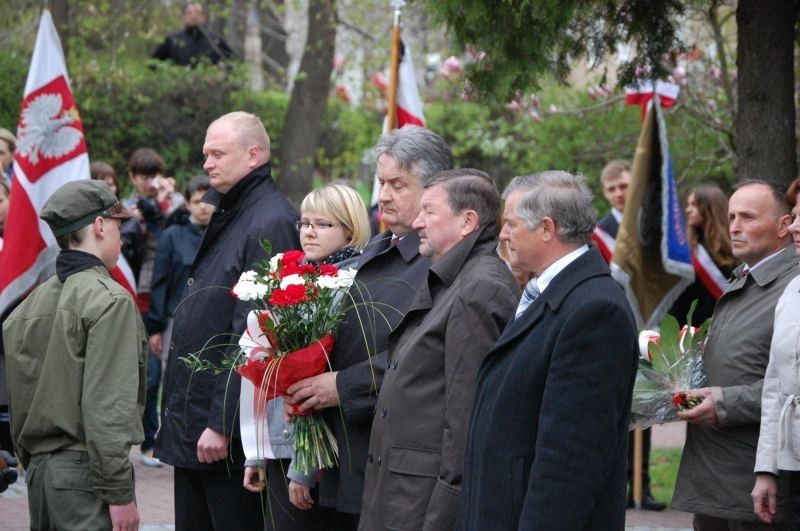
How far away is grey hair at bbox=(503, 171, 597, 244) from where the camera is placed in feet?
14.5

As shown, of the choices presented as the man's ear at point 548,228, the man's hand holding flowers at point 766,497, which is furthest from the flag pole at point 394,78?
the man's ear at point 548,228

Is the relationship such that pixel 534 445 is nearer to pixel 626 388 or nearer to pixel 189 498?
pixel 626 388

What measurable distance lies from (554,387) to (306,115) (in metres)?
13.0

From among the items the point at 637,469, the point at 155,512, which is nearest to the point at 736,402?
the point at 637,469

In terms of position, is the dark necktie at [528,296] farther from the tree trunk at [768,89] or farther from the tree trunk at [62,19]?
the tree trunk at [62,19]

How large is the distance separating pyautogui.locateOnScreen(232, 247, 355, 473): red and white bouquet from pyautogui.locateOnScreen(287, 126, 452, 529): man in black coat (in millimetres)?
74

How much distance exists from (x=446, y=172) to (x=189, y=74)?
11952 millimetres

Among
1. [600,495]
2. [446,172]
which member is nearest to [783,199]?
[446,172]

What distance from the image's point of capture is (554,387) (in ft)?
13.7

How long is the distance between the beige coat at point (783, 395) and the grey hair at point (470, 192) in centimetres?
125

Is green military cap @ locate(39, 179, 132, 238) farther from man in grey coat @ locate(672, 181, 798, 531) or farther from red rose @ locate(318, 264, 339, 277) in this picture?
man in grey coat @ locate(672, 181, 798, 531)

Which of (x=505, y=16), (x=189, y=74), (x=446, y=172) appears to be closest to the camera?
(x=446, y=172)

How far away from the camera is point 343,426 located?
5465 millimetres

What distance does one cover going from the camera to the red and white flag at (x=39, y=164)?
8.88 m
